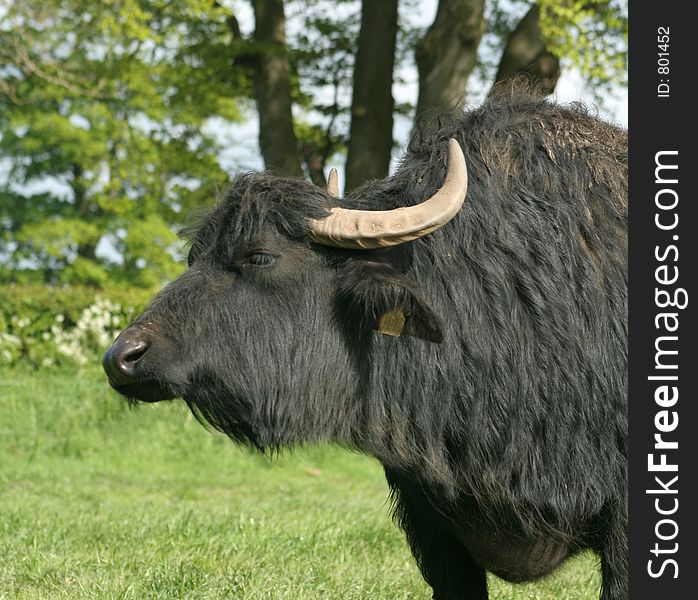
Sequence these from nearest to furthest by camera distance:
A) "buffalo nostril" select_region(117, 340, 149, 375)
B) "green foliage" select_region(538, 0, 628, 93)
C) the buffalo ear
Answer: "buffalo nostril" select_region(117, 340, 149, 375) < the buffalo ear < "green foliage" select_region(538, 0, 628, 93)

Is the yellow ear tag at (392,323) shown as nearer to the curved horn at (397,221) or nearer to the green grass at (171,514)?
the curved horn at (397,221)

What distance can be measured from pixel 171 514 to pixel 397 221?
4959mm

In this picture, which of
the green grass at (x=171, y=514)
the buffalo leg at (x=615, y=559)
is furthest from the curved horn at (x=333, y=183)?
the buffalo leg at (x=615, y=559)

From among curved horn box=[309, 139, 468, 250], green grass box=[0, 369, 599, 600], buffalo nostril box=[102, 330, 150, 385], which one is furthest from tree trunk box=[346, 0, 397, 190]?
buffalo nostril box=[102, 330, 150, 385]

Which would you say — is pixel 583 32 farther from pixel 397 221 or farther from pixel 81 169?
pixel 81 169

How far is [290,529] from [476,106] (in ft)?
11.6

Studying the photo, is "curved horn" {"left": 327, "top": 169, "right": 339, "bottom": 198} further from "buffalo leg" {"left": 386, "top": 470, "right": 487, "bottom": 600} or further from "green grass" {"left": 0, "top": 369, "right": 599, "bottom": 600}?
"buffalo leg" {"left": 386, "top": 470, "right": 487, "bottom": 600}

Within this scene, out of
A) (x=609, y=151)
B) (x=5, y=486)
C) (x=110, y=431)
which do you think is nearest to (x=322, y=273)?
(x=609, y=151)

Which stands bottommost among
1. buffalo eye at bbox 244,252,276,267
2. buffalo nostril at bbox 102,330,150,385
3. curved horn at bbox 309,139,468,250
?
buffalo nostril at bbox 102,330,150,385

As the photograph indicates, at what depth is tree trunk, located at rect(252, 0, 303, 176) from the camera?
16.6m

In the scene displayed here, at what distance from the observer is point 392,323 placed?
418 cm

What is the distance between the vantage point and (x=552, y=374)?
4312 millimetres
